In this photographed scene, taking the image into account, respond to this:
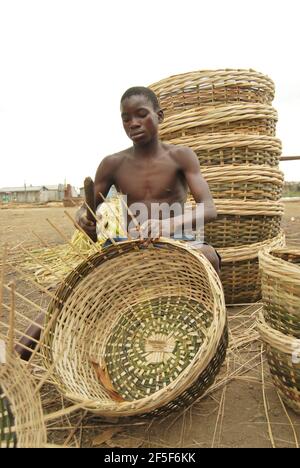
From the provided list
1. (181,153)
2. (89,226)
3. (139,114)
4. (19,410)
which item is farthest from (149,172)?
(19,410)

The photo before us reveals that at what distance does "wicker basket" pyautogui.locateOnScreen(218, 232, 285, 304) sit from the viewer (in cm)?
258

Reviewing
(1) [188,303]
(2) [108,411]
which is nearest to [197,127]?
(1) [188,303]

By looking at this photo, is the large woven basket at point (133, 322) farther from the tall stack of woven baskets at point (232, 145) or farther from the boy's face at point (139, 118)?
the tall stack of woven baskets at point (232, 145)

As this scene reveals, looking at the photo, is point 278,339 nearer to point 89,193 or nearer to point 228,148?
point 89,193

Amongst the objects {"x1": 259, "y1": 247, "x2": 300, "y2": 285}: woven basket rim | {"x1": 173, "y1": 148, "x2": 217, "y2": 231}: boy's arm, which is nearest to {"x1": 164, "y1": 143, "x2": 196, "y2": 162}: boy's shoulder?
{"x1": 173, "y1": 148, "x2": 217, "y2": 231}: boy's arm

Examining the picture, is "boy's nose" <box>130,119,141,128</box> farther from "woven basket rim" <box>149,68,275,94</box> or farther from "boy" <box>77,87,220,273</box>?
"woven basket rim" <box>149,68,275,94</box>

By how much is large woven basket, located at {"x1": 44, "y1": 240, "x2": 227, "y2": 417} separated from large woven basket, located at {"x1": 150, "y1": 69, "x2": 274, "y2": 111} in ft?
3.92

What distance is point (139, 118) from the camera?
2074mm

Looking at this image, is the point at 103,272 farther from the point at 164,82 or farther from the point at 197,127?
the point at 164,82

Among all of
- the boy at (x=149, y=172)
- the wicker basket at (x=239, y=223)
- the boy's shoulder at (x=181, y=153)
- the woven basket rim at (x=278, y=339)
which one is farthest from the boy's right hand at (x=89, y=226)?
the woven basket rim at (x=278, y=339)

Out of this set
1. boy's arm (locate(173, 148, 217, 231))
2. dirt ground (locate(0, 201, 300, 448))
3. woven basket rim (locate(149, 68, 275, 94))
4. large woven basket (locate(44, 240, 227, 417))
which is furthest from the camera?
woven basket rim (locate(149, 68, 275, 94))

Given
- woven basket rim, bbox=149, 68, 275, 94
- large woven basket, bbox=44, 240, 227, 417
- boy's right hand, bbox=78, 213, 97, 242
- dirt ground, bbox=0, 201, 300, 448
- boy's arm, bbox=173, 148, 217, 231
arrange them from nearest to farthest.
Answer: dirt ground, bbox=0, 201, 300, 448, large woven basket, bbox=44, 240, 227, 417, boy's arm, bbox=173, 148, 217, 231, boy's right hand, bbox=78, 213, 97, 242, woven basket rim, bbox=149, 68, 275, 94

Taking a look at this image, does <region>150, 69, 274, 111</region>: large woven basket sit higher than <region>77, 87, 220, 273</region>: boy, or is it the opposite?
<region>150, 69, 274, 111</region>: large woven basket

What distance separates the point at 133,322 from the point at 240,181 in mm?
1134
